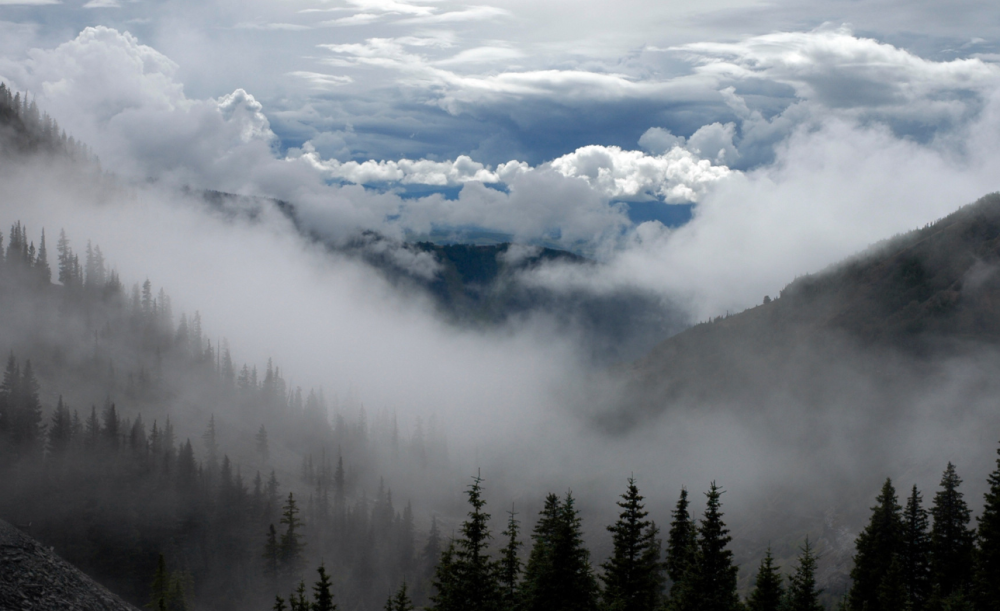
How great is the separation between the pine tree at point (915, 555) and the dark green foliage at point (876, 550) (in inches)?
35.6

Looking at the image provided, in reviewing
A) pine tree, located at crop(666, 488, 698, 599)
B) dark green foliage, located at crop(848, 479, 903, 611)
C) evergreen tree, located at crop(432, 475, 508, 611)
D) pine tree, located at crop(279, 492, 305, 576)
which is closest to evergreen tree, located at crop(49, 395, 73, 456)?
pine tree, located at crop(279, 492, 305, 576)

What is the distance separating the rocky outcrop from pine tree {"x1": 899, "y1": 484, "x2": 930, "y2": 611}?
77.1 metres

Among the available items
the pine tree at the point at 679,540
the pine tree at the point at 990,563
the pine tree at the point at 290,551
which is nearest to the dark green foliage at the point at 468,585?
the pine tree at the point at 679,540

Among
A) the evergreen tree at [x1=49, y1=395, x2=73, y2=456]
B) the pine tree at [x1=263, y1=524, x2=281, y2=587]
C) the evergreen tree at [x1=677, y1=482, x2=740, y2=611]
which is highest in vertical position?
the evergreen tree at [x1=677, y1=482, x2=740, y2=611]

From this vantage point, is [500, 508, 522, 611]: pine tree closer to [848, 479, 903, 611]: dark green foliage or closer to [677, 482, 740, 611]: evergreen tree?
[677, 482, 740, 611]: evergreen tree

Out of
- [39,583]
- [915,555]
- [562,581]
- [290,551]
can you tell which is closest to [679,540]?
[562,581]

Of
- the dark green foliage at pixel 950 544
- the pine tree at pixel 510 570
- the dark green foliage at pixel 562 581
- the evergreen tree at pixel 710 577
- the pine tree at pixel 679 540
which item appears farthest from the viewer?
the dark green foliage at pixel 950 544

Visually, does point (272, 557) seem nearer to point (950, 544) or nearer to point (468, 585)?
point (468, 585)

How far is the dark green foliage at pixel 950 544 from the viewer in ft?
225

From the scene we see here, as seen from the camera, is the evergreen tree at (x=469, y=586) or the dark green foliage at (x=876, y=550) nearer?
the evergreen tree at (x=469, y=586)

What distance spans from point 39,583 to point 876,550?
3135 inches

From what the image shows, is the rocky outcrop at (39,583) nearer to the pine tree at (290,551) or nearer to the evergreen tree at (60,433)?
the pine tree at (290,551)

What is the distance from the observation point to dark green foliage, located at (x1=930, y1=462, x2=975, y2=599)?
6862 centimetres

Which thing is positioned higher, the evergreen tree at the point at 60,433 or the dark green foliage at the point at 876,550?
the dark green foliage at the point at 876,550
